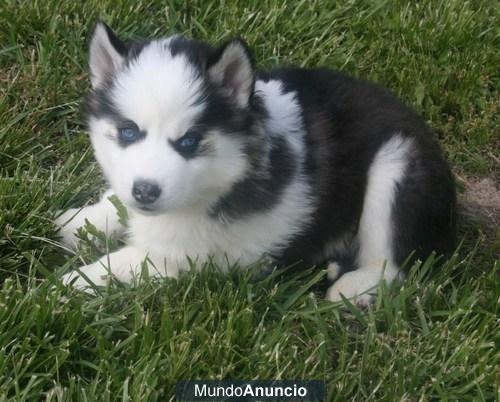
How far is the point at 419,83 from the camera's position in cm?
511

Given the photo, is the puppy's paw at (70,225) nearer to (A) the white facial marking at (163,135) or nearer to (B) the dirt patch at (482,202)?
(A) the white facial marking at (163,135)

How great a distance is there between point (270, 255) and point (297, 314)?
12.9 inches

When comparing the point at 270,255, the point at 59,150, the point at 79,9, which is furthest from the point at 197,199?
the point at 79,9

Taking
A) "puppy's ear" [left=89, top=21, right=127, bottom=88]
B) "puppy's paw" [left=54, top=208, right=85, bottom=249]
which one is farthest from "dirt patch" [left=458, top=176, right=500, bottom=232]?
"puppy's ear" [left=89, top=21, right=127, bottom=88]

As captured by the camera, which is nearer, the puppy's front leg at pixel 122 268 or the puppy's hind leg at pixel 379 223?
the puppy's front leg at pixel 122 268

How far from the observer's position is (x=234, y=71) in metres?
3.37

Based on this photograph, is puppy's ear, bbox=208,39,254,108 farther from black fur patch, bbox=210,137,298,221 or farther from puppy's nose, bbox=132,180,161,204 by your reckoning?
puppy's nose, bbox=132,180,161,204

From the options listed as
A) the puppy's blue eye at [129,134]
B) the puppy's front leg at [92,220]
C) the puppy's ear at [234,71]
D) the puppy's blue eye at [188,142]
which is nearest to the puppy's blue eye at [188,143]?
the puppy's blue eye at [188,142]

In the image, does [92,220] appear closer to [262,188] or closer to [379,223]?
[262,188]

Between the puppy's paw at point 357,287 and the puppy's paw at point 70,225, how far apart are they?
1.28 meters

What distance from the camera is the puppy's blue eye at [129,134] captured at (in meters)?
3.20

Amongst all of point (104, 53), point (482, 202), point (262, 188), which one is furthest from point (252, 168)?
point (482, 202)

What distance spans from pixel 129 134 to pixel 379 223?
4.47ft

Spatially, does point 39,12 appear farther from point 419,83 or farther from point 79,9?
point 419,83
